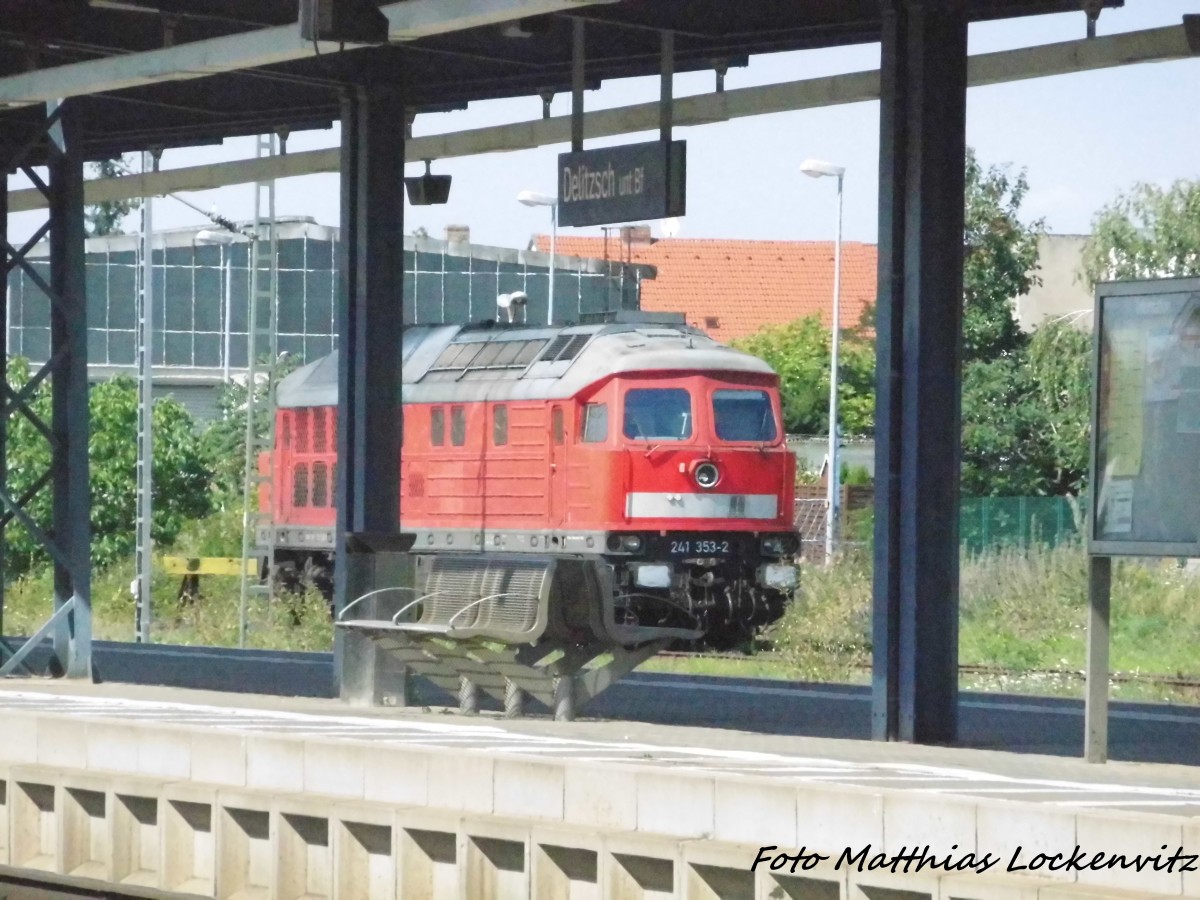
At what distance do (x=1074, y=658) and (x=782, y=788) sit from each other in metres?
18.6

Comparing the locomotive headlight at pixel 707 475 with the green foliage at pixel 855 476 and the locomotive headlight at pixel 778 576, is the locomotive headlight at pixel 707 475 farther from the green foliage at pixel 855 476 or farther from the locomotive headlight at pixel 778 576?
the green foliage at pixel 855 476

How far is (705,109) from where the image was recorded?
16.1 meters

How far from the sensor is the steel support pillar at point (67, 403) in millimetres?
18391

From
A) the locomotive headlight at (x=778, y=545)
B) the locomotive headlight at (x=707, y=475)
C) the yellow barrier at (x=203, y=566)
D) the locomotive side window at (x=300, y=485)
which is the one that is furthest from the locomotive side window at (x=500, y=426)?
the yellow barrier at (x=203, y=566)

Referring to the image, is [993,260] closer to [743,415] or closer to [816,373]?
[816,373]

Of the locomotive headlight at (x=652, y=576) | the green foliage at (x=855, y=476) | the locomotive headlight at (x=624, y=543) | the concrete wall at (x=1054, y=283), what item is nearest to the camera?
the locomotive headlight at (x=652, y=576)

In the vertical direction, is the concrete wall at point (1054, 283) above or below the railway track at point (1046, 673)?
above

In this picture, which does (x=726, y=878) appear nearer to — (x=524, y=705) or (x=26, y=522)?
(x=524, y=705)

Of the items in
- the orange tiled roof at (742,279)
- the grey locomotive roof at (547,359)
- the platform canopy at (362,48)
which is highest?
the orange tiled roof at (742,279)

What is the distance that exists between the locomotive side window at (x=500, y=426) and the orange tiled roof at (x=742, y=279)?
42.4 metres

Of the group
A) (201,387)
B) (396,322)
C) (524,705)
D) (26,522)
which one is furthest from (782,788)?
(201,387)

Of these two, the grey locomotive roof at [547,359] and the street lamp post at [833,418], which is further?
the street lamp post at [833,418]

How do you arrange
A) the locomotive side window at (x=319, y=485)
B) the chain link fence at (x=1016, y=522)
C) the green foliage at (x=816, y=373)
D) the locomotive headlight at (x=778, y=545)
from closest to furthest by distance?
the locomotive headlight at (x=778, y=545) → the locomotive side window at (x=319, y=485) → the chain link fence at (x=1016, y=522) → the green foliage at (x=816, y=373)

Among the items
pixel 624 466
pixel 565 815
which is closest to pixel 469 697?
pixel 565 815
